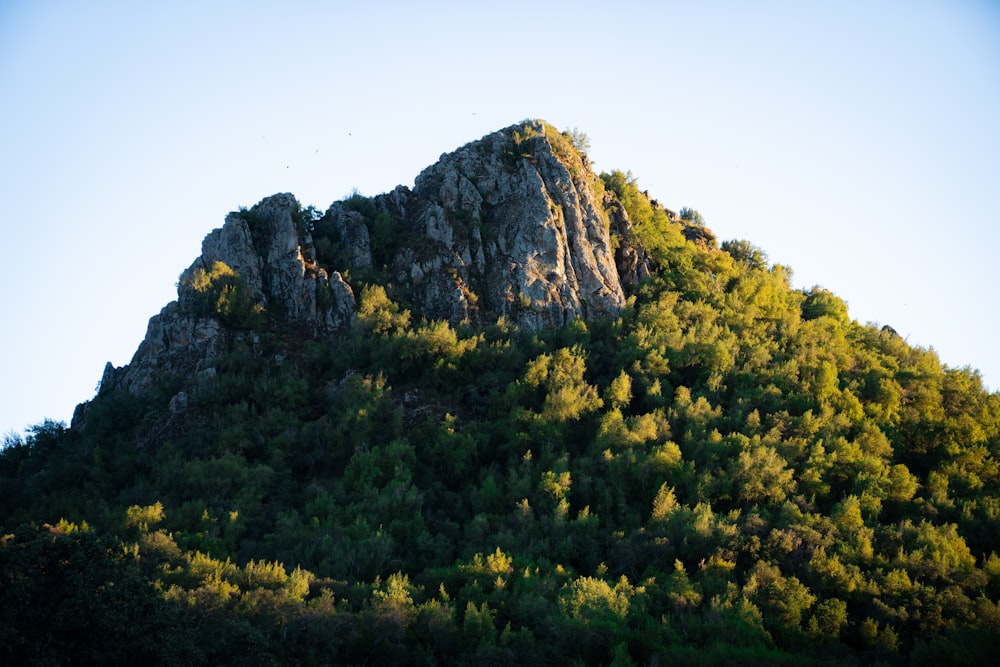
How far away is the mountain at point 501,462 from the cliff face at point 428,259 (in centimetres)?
22

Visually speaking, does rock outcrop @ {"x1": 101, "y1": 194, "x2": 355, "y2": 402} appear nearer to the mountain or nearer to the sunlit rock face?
the mountain

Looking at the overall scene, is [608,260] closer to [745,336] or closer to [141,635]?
[745,336]

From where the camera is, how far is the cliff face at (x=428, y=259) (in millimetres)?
60688

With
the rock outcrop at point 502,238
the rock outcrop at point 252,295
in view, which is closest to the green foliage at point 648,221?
the rock outcrop at point 502,238

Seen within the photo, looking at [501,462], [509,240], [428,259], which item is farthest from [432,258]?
[501,462]

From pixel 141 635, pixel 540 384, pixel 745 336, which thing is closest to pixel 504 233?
pixel 540 384

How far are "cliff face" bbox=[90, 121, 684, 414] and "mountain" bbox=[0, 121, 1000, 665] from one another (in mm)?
222

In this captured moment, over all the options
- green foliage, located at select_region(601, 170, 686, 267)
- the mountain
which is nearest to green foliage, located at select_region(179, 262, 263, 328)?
the mountain

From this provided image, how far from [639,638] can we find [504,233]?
116 feet

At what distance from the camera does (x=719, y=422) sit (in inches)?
2208

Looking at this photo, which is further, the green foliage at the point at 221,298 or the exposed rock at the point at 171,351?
the green foliage at the point at 221,298

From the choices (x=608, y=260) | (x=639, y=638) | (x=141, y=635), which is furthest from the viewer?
(x=608, y=260)

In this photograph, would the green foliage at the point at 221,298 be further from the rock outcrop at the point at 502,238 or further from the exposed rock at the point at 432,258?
the rock outcrop at the point at 502,238

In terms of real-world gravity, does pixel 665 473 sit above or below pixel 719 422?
below
